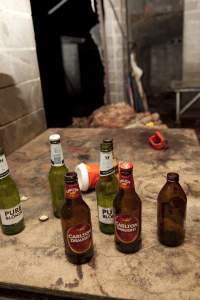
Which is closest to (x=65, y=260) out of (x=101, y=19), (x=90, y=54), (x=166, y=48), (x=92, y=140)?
(x=92, y=140)

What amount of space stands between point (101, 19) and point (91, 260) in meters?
4.51

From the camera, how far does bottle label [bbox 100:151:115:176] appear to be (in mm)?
973

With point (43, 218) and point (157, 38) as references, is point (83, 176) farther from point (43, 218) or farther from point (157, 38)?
point (157, 38)

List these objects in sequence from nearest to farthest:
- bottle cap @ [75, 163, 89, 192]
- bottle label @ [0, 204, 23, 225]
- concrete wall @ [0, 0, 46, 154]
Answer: bottle label @ [0, 204, 23, 225], bottle cap @ [75, 163, 89, 192], concrete wall @ [0, 0, 46, 154]

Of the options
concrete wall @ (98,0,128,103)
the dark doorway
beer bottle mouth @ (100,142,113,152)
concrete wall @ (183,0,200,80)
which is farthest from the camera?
the dark doorway

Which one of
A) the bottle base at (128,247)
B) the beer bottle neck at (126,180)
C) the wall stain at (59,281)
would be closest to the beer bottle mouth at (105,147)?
the beer bottle neck at (126,180)

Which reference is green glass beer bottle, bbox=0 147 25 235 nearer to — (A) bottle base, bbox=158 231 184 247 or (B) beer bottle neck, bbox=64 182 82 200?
(B) beer bottle neck, bbox=64 182 82 200

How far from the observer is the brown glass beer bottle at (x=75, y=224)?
35.3 inches

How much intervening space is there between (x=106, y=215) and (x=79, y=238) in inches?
7.3

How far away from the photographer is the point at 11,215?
1.09m

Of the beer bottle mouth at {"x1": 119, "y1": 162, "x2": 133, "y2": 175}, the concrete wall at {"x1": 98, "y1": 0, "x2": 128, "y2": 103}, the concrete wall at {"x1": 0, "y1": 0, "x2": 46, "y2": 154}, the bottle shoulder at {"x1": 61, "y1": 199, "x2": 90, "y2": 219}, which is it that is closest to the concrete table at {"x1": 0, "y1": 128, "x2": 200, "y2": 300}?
Answer: the bottle shoulder at {"x1": 61, "y1": 199, "x2": 90, "y2": 219}

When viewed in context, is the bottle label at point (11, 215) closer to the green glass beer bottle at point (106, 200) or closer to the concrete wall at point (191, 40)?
the green glass beer bottle at point (106, 200)

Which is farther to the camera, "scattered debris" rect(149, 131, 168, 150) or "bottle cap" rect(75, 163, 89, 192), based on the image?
"scattered debris" rect(149, 131, 168, 150)

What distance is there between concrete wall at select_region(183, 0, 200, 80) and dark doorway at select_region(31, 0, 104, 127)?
1.89 m
